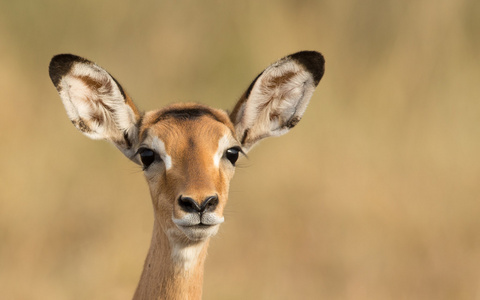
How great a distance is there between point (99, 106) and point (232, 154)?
4.41ft

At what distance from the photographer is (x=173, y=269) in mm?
7352

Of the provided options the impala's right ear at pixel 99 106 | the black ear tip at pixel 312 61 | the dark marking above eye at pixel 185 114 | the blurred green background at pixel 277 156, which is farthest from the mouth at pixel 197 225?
the blurred green background at pixel 277 156

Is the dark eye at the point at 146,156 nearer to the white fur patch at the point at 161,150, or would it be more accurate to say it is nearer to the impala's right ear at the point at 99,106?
the white fur patch at the point at 161,150

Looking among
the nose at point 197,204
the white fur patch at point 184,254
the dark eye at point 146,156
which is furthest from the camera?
the dark eye at point 146,156

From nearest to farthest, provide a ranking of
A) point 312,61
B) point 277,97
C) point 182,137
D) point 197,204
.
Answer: point 197,204 < point 182,137 < point 312,61 < point 277,97

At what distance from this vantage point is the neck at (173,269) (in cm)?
734

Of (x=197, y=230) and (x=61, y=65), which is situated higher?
(x=61, y=65)

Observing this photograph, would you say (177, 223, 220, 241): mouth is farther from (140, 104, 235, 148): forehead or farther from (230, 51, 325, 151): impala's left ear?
(230, 51, 325, 151): impala's left ear

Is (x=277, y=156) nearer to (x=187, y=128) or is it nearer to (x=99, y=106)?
(x=99, y=106)

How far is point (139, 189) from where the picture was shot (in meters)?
13.3

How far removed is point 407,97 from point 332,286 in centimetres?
363

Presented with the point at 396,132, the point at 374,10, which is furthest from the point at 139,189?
the point at 374,10

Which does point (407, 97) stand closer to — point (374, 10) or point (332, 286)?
point (374, 10)

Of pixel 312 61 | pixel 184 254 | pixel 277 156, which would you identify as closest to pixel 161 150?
pixel 184 254
